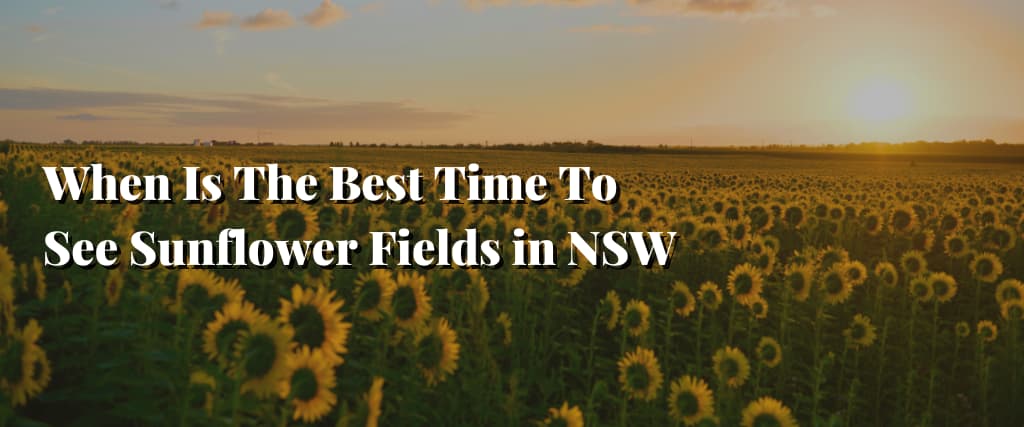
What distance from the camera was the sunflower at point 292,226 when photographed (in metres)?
6.18

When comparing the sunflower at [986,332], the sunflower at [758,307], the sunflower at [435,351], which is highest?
the sunflower at [435,351]

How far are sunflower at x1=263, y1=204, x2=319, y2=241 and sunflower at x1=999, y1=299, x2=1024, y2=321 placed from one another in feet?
22.1

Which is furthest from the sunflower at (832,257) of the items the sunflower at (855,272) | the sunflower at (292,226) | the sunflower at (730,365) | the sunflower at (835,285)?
the sunflower at (292,226)

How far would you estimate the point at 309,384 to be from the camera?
10.1ft

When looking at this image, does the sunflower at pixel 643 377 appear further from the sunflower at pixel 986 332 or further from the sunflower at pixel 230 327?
the sunflower at pixel 986 332

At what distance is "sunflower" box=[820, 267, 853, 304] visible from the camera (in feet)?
28.2

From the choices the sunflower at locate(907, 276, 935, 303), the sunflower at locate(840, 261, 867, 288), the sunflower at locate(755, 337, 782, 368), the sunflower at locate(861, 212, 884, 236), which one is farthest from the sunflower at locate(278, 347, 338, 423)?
the sunflower at locate(861, 212, 884, 236)

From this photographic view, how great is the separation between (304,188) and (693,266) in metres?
5.51

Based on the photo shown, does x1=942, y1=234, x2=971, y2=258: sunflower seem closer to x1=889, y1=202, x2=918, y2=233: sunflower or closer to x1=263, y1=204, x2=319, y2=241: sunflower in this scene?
x1=889, y1=202, x2=918, y2=233: sunflower

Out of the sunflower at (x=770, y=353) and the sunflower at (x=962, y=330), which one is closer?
the sunflower at (x=770, y=353)

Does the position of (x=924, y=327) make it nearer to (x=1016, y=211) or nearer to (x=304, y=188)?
(x=304, y=188)

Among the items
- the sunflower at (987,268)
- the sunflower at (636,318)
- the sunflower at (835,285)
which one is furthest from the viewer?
the sunflower at (987,268)

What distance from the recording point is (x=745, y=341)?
8320 mm

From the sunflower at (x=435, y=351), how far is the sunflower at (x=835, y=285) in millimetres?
5532
